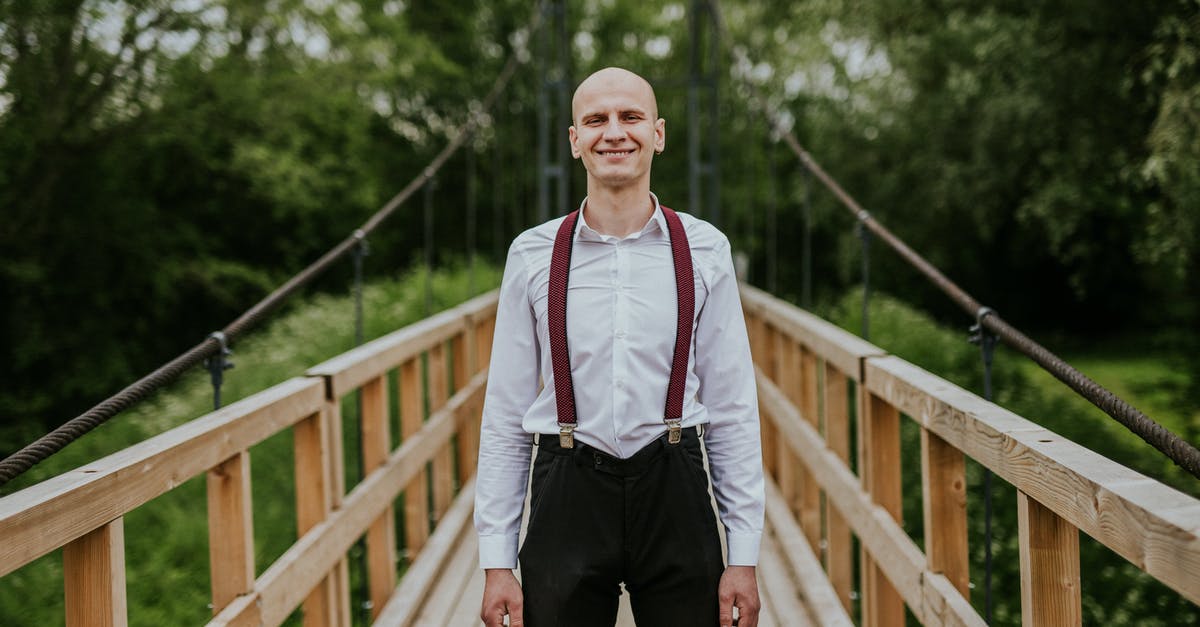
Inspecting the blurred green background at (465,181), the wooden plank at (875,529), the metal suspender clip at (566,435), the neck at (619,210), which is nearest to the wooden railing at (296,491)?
the metal suspender clip at (566,435)

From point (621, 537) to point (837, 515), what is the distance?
74.3 inches

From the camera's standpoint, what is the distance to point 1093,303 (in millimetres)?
16000

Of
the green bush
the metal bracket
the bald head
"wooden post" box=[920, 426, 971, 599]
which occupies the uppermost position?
the bald head

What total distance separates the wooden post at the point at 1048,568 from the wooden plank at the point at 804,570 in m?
1.26

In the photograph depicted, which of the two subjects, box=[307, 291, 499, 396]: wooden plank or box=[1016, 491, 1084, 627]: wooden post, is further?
box=[307, 291, 499, 396]: wooden plank

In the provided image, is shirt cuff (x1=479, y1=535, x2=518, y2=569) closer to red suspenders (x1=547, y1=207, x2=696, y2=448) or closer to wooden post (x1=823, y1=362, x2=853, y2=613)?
red suspenders (x1=547, y1=207, x2=696, y2=448)

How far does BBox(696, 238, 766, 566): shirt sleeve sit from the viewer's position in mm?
1524

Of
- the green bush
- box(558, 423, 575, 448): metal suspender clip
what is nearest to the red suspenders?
box(558, 423, 575, 448): metal suspender clip

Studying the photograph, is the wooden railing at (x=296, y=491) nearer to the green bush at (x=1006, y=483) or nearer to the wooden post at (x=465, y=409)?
the wooden post at (x=465, y=409)

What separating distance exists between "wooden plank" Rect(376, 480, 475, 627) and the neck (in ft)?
5.03

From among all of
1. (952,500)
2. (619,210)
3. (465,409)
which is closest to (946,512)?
(952,500)

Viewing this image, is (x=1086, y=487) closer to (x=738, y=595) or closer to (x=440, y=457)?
(x=738, y=595)

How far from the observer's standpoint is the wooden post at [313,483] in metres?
2.38

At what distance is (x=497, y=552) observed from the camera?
5.00 ft
